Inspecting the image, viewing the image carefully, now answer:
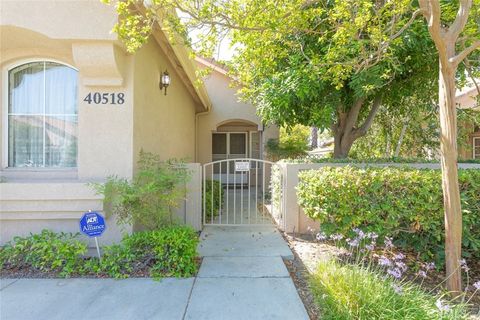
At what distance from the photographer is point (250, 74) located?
22.6 feet

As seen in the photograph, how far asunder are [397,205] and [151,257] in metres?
3.54

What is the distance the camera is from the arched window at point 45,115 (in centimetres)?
487

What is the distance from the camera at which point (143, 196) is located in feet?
14.4

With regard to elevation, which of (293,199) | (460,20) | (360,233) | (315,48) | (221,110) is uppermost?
(315,48)

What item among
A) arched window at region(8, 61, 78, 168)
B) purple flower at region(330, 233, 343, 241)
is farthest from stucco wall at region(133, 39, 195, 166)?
purple flower at region(330, 233, 343, 241)

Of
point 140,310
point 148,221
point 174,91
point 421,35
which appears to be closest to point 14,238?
point 148,221

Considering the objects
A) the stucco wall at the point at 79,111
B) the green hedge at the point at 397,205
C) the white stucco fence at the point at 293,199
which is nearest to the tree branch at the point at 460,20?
the green hedge at the point at 397,205

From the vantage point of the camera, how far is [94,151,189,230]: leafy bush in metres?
4.24

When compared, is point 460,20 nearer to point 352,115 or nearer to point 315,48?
point 315,48

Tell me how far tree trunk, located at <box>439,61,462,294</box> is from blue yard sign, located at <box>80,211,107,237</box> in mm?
4556

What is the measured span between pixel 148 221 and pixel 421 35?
5.82 m

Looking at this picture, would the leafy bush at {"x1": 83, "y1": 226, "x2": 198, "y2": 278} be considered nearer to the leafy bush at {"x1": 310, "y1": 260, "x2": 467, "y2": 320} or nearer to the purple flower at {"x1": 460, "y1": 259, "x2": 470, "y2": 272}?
the leafy bush at {"x1": 310, "y1": 260, "x2": 467, "y2": 320}

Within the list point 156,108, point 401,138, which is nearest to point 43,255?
point 156,108

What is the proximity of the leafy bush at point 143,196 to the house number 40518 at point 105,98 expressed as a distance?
1063 millimetres
